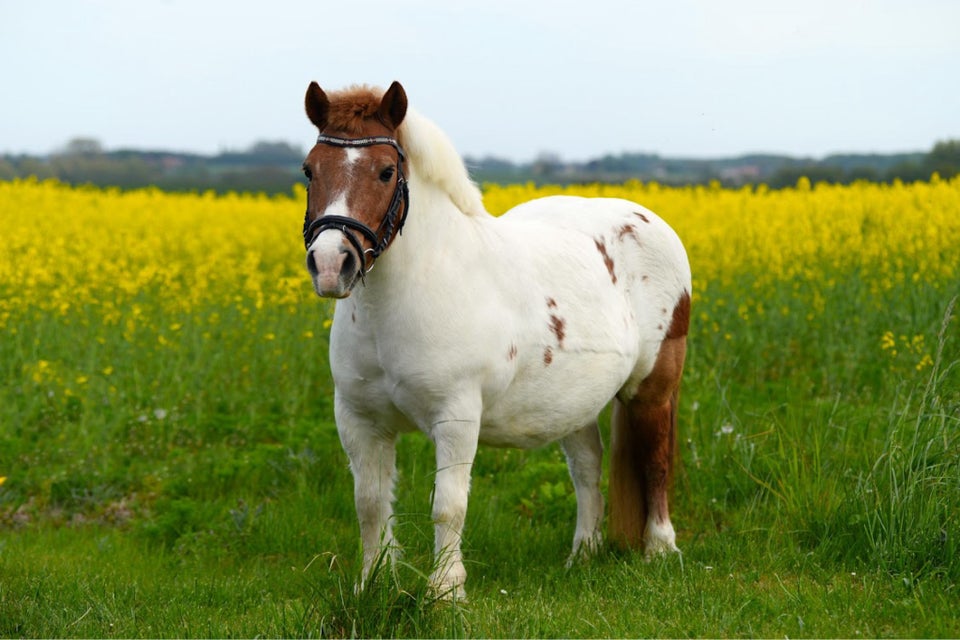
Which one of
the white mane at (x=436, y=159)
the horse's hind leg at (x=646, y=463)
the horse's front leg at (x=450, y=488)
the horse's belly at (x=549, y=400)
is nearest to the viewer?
the white mane at (x=436, y=159)

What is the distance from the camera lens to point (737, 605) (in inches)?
171

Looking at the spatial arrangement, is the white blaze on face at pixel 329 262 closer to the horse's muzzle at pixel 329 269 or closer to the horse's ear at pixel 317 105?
the horse's muzzle at pixel 329 269

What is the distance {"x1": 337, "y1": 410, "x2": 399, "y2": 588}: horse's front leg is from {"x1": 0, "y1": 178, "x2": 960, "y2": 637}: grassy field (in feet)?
0.78

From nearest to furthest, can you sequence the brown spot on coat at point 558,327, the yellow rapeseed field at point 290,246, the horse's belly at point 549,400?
the horse's belly at point 549,400
the brown spot on coat at point 558,327
the yellow rapeseed field at point 290,246

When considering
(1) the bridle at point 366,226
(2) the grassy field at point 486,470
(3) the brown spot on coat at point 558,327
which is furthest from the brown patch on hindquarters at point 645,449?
(1) the bridle at point 366,226

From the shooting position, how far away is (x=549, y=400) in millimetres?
4488

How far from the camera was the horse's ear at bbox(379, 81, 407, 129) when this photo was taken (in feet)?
12.2

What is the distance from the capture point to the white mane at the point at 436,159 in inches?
155

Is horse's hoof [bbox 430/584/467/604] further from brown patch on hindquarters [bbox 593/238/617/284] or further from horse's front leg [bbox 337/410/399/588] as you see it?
brown patch on hindquarters [bbox 593/238/617/284]

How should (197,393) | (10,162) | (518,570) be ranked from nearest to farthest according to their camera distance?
1. (518,570)
2. (197,393)
3. (10,162)

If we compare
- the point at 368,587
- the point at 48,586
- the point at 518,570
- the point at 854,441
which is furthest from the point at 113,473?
the point at 854,441

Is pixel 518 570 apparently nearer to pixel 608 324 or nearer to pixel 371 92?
pixel 608 324

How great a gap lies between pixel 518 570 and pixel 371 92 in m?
2.39

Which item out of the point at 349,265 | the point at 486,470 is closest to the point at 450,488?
the point at 349,265
